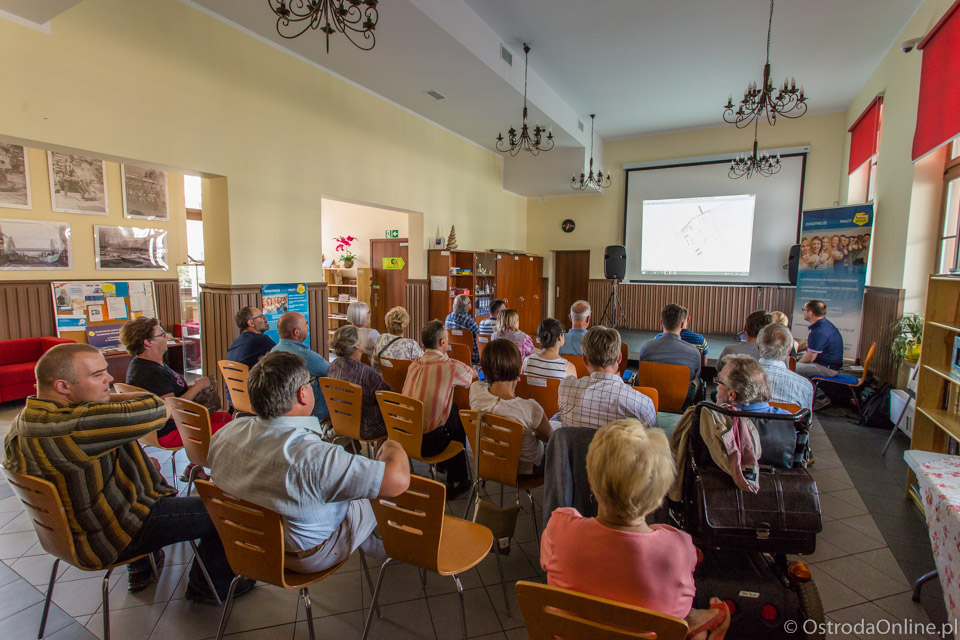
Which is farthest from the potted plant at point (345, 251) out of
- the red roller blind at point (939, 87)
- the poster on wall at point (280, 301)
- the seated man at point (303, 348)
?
the red roller blind at point (939, 87)

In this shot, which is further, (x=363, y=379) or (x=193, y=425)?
(x=363, y=379)

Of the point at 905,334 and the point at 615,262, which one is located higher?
the point at 615,262

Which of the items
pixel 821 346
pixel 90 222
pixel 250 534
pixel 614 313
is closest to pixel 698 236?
pixel 614 313

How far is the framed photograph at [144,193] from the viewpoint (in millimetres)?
6461

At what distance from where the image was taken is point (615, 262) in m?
9.17

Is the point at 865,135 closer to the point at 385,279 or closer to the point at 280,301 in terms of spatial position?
the point at 385,279

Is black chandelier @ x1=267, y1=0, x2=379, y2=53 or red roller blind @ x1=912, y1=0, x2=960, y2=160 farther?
red roller blind @ x1=912, y1=0, x2=960, y2=160

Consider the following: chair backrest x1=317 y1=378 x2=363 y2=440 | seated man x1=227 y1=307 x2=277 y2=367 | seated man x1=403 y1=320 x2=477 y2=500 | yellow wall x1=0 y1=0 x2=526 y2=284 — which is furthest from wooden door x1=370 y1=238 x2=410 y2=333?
seated man x1=403 y1=320 x2=477 y2=500

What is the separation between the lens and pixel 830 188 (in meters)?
8.05

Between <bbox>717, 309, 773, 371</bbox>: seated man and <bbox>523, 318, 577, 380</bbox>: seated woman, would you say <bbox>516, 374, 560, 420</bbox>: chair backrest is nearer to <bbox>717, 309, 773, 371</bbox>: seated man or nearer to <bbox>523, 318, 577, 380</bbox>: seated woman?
<bbox>523, 318, 577, 380</bbox>: seated woman

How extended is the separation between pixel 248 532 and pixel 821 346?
227 inches

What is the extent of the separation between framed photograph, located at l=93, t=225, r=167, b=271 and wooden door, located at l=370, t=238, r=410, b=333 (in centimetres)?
336

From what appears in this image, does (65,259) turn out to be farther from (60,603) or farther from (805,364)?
(805,364)

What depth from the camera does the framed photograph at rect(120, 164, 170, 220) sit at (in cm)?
646
